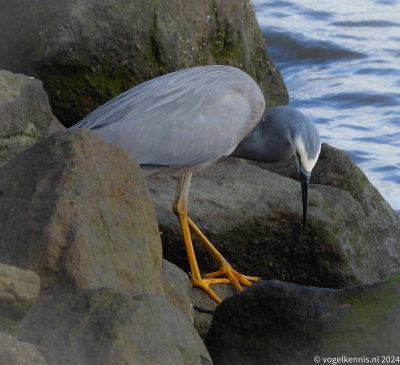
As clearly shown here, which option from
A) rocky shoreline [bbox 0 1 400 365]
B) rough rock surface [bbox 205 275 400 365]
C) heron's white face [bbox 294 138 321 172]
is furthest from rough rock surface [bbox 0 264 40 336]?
heron's white face [bbox 294 138 321 172]

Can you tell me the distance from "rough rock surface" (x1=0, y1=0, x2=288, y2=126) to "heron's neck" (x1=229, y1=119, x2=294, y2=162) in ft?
3.48

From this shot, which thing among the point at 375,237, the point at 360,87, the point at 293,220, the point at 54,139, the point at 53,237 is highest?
the point at 54,139

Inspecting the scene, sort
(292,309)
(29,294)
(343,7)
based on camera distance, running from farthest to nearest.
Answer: (343,7)
(292,309)
(29,294)

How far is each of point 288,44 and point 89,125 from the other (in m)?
7.68

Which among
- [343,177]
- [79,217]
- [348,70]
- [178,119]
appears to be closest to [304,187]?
[178,119]

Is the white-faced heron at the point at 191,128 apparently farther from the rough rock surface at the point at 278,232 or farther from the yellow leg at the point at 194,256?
the rough rock surface at the point at 278,232

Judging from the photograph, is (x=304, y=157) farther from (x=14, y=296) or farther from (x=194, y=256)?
(x=14, y=296)

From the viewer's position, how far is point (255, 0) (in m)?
14.2

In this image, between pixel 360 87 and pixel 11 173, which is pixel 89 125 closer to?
pixel 11 173

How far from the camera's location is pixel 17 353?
225 centimetres

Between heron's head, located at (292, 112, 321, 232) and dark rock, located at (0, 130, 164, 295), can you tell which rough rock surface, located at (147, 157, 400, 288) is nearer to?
heron's head, located at (292, 112, 321, 232)

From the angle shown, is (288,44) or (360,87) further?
(288,44)

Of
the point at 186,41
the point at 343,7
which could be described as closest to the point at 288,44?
the point at 343,7

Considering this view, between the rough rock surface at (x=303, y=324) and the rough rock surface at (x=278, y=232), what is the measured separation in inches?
56.3
